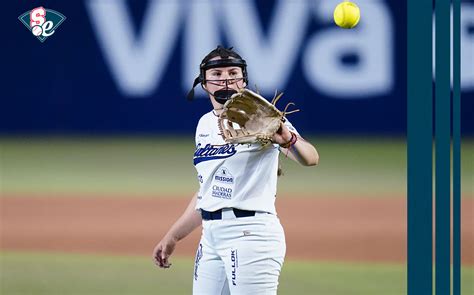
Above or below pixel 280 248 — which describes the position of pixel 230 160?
above

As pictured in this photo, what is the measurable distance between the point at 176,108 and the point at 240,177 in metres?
4.22

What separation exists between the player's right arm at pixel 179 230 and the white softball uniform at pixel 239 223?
175mm

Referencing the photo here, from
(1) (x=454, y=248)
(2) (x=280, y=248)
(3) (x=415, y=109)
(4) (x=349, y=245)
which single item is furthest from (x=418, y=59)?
(4) (x=349, y=245)

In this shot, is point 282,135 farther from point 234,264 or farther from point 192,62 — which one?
point 192,62

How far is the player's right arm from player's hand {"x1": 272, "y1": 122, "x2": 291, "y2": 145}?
59 centimetres

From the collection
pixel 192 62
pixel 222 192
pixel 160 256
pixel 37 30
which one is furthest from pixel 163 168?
pixel 222 192

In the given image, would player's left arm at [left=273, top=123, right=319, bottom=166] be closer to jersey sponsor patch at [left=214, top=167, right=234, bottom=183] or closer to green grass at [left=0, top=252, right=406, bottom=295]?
jersey sponsor patch at [left=214, top=167, right=234, bottom=183]

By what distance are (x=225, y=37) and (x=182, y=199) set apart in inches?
51.5

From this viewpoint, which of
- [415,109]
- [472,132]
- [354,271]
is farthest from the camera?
[472,132]

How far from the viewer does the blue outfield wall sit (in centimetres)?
762

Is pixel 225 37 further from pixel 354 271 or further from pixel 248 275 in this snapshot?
pixel 248 275

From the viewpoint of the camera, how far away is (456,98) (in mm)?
3225

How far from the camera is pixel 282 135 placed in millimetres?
3354

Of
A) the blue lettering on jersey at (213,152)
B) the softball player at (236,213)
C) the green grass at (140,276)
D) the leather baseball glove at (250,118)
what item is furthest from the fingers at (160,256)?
the green grass at (140,276)
